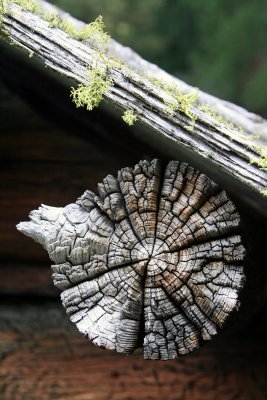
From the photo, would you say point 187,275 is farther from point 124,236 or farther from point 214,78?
point 214,78

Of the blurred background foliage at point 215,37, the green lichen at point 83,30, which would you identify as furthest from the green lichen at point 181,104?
the blurred background foliage at point 215,37

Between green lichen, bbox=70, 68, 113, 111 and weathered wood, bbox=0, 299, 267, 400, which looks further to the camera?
weathered wood, bbox=0, 299, 267, 400

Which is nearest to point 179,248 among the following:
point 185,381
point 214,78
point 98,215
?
point 98,215

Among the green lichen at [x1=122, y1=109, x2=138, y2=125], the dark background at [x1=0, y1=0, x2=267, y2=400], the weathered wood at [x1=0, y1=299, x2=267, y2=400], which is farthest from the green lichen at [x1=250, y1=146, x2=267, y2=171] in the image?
the weathered wood at [x1=0, y1=299, x2=267, y2=400]

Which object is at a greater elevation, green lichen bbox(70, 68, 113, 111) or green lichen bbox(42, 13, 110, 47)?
green lichen bbox(42, 13, 110, 47)

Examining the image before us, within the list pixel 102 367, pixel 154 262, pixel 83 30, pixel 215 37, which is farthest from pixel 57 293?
pixel 215 37

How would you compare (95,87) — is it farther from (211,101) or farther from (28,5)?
(211,101)

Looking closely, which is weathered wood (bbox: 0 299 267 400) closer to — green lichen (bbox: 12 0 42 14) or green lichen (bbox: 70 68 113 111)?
green lichen (bbox: 70 68 113 111)

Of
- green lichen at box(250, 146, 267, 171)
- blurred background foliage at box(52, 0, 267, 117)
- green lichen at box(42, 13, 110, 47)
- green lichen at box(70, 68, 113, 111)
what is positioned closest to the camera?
green lichen at box(250, 146, 267, 171)
